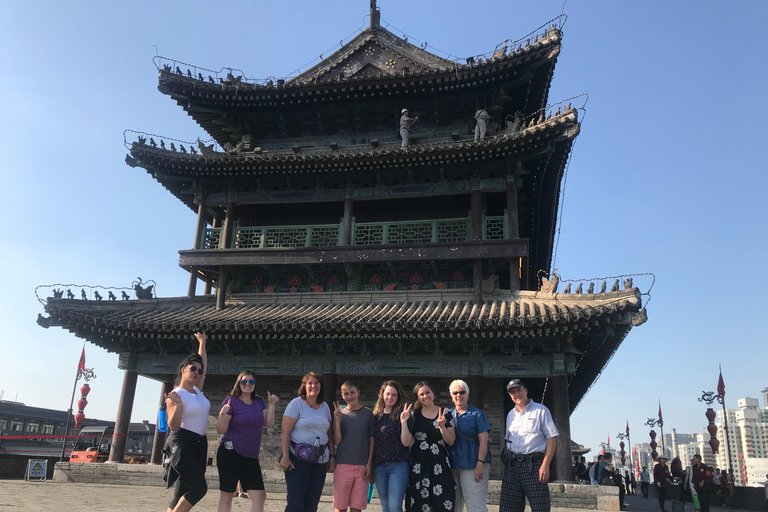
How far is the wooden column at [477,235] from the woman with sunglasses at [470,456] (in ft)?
29.0

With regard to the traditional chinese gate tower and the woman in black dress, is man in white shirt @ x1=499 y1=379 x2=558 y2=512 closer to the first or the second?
the woman in black dress

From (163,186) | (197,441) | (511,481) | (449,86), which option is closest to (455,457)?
(511,481)

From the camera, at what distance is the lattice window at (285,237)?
1630 centimetres

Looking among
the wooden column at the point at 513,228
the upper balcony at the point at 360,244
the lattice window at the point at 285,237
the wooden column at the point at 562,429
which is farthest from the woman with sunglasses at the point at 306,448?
the lattice window at the point at 285,237

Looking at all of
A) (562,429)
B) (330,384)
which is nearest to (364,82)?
(330,384)

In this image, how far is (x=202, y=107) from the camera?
59.0ft

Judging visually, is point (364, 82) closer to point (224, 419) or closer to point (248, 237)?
point (248, 237)

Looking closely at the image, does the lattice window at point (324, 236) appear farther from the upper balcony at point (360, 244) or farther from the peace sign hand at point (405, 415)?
the peace sign hand at point (405, 415)

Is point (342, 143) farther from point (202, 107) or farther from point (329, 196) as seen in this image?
point (202, 107)

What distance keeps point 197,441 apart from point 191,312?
10650 millimetres

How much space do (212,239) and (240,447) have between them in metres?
12.1

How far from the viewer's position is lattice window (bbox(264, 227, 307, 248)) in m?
16.3

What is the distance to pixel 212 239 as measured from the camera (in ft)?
55.1

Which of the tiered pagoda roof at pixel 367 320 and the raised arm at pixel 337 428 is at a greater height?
the tiered pagoda roof at pixel 367 320
